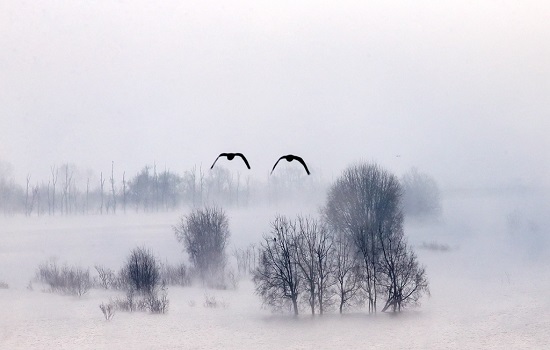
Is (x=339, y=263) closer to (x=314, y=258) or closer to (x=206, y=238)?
(x=314, y=258)

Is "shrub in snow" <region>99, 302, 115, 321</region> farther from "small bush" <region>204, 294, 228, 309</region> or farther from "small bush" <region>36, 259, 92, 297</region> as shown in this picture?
"small bush" <region>204, 294, 228, 309</region>

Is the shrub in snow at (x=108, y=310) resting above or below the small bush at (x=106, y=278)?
below

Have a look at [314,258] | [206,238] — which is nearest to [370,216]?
[314,258]

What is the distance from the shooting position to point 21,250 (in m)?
7.18

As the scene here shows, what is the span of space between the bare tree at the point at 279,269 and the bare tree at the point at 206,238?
0.68 meters

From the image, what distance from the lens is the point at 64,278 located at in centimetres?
693

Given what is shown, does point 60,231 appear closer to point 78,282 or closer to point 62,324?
point 78,282

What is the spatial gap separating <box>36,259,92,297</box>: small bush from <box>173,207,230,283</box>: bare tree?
1.32 m

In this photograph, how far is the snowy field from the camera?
5.80 m

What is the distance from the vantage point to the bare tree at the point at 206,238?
23.4 ft

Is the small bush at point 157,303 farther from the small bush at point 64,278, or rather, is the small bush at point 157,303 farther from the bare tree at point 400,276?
the bare tree at point 400,276

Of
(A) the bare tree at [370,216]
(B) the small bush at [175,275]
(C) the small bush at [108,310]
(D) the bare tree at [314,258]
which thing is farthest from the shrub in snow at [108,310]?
(A) the bare tree at [370,216]

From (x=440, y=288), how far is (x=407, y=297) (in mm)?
743

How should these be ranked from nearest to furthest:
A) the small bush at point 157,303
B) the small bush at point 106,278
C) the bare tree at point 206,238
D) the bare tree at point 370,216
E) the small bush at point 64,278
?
the small bush at point 157,303 < the bare tree at point 370,216 < the small bush at point 64,278 < the small bush at point 106,278 < the bare tree at point 206,238
